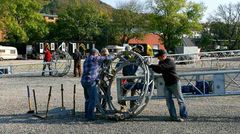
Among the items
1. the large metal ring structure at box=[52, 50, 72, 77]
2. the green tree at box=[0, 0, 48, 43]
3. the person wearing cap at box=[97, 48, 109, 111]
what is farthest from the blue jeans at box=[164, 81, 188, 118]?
the green tree at box=[0, 0, 48, 43]

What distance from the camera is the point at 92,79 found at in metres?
11.1

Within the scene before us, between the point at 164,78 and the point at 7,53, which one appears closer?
the point at 164,78

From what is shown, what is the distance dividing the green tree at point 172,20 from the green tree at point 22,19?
78.1ft

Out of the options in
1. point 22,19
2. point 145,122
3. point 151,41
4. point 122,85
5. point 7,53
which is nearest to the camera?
point 145,122

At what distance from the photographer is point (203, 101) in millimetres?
14391

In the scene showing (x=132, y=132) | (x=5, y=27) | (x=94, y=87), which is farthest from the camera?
(x=5, y=27)

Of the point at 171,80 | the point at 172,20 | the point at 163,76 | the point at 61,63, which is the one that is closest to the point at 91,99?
the point at 163,76

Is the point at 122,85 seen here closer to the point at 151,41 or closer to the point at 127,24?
the point at 127,24

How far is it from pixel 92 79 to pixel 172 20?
7537cm

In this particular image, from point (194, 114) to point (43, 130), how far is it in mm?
4153

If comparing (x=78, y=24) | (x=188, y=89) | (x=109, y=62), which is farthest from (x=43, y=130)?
(x=78, y=24)

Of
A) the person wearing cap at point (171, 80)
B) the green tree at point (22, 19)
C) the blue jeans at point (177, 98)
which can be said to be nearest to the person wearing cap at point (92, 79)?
the person wearing cap at point (171, 80)

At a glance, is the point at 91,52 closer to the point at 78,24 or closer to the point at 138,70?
the point at 138,70

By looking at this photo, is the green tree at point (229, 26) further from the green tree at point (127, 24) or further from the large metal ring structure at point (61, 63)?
the large metal ring structure at point (61, 63)
